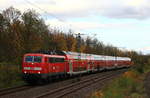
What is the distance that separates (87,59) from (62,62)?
13916 mm

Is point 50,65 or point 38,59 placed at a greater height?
point 38,59

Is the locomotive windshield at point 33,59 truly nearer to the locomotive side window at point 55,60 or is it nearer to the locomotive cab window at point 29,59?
the locomotive cab window at point 29,59

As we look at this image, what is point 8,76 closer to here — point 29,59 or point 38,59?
point 29,59

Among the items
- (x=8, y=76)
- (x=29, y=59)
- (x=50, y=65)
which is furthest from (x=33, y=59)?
(x=8, y=76)

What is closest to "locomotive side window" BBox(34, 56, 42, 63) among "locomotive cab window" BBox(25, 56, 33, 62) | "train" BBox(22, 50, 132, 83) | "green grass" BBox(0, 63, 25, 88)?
"train" BBox(22, 50, 132, 83)

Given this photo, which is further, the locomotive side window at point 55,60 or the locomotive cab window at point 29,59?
the locomotive side window at point 55,60

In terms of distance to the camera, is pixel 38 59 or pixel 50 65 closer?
pixel 38 59

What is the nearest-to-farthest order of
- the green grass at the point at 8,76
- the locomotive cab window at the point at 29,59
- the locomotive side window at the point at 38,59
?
the green grass at the point at 8,76, the locomotive side window at the point at 38,59, the locomotive cab window at the point at 29,59

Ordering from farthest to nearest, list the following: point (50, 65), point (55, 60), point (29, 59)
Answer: point (55, 60)
point (50, 65)
point (29, 59)

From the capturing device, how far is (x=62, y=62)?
31.8m

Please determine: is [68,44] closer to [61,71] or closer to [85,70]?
[85,70]

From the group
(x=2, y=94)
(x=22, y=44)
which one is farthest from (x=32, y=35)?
(x=2, y=94)

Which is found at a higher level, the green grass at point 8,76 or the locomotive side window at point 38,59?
the locomotive side window at point 38,59

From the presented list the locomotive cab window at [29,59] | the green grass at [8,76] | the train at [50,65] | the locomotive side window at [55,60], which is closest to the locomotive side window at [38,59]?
the train at [50,65]
